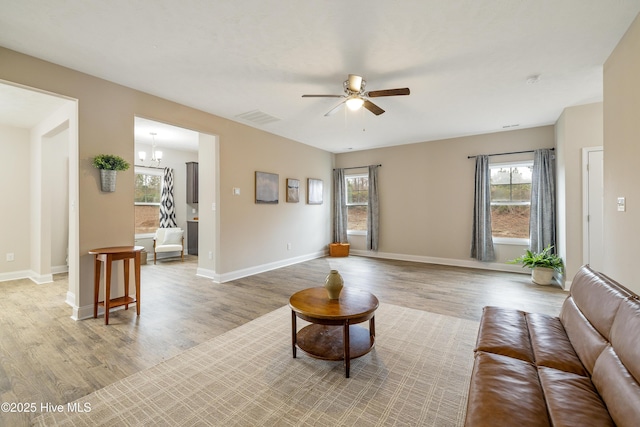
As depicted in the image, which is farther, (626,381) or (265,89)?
(265,89)

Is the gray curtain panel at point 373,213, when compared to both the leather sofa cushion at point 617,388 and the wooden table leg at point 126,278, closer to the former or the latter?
the wooden table leg at point 126,278

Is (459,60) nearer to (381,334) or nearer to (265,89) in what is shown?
(265,89)

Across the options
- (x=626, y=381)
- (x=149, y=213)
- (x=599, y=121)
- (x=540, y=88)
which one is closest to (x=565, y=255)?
(x=599, y=121)

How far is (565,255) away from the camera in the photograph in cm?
422

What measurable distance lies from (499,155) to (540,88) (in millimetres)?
2172

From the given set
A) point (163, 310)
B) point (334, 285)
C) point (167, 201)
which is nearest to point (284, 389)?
point (334, 285)

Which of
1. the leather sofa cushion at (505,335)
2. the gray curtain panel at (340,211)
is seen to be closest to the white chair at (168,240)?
the gray curtain panel at (340,211)

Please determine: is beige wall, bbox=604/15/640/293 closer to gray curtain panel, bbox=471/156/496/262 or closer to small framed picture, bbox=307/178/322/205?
gray curtain panel, bbox=471/156/496/262

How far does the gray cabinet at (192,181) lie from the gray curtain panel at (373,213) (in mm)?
4446

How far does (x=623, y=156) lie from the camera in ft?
8.11

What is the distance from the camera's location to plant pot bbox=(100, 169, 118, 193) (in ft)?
10.5

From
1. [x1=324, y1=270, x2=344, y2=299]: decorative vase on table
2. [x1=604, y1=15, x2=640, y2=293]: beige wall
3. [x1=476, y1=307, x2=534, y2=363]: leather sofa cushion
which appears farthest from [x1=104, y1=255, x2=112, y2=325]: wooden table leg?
[x1=604, y1=15, x2=640, y2=293]: beige wall

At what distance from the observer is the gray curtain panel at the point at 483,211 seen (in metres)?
5.54

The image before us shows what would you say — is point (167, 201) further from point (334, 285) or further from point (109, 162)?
point (334, 285)
